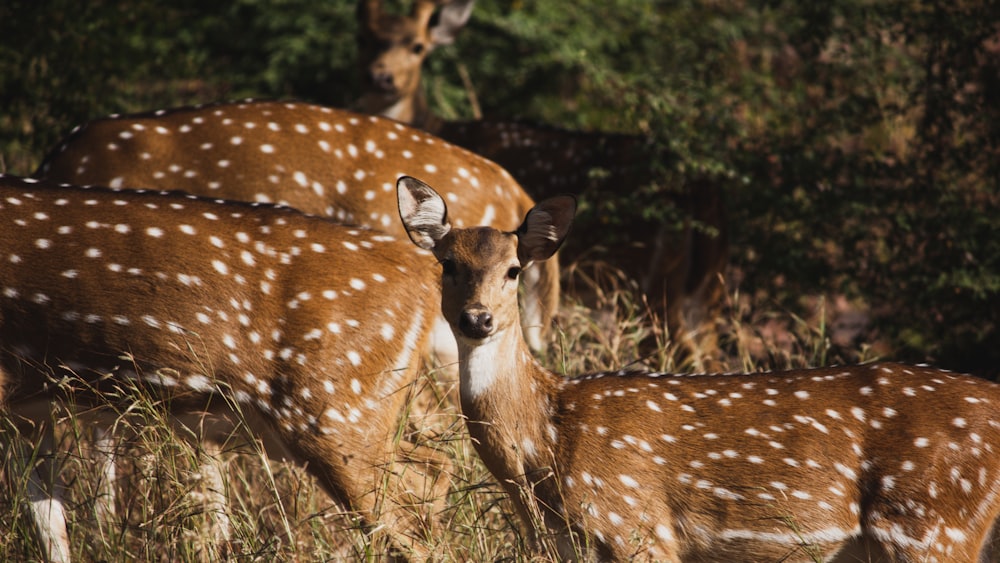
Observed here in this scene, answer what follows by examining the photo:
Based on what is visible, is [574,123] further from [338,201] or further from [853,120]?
[338,201]

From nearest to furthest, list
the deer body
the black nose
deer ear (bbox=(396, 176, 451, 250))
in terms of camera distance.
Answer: deer ear (bbox=(396, 176, 451, 250))
the deer body
the black nose

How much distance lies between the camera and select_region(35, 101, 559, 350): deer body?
19.2ft

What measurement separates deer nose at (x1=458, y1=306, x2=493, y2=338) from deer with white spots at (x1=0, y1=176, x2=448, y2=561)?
1.89 feet

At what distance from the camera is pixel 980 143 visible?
6727 mm

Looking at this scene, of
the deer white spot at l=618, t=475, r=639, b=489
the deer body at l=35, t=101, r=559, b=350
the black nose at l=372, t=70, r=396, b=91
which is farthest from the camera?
the black nose at l=372, t=70, r=396, b=91

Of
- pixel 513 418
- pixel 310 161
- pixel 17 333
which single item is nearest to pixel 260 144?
pixel 310 161

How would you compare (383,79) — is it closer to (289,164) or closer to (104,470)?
(289,164)

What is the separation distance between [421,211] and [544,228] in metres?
0.46

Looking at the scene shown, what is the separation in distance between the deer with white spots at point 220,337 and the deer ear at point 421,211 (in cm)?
29

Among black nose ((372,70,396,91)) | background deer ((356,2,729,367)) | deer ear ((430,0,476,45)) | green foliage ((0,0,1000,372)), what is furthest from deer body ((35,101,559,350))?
deer ear ((430,0,476,45))

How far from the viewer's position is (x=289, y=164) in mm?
5895

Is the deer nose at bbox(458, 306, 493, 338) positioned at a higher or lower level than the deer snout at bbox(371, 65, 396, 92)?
higher

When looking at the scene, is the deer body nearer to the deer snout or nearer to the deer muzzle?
the deer muzzle

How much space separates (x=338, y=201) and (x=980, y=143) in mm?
3687
